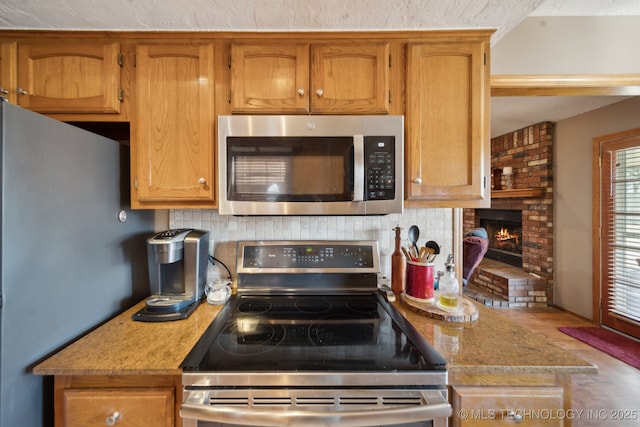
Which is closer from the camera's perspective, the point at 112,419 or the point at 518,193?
the point at 112,419

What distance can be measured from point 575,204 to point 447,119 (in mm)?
2998

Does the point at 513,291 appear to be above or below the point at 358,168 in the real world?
Result: below

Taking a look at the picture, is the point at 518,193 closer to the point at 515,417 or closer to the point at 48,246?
the point at 515,417

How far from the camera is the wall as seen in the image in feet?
8.87

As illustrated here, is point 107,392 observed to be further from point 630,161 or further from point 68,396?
point 630,161

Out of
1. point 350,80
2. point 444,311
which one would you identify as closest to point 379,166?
point 350,80

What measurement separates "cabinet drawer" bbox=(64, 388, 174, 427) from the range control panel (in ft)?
2.01

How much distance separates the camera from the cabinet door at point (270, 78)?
1067mm

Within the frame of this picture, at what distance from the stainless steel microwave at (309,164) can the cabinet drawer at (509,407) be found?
0.67 meters

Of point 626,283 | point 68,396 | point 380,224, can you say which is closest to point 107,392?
point 68,396

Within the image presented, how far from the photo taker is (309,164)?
3.41ft

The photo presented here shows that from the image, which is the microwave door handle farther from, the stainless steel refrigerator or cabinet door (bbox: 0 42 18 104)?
cabinet door (bbox: 0 42 18 104)

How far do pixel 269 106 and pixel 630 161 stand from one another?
348 centimetres

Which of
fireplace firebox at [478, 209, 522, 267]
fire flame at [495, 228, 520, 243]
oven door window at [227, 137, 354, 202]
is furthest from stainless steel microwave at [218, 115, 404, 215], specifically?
fire flame at [495, 228, 520, 243]
